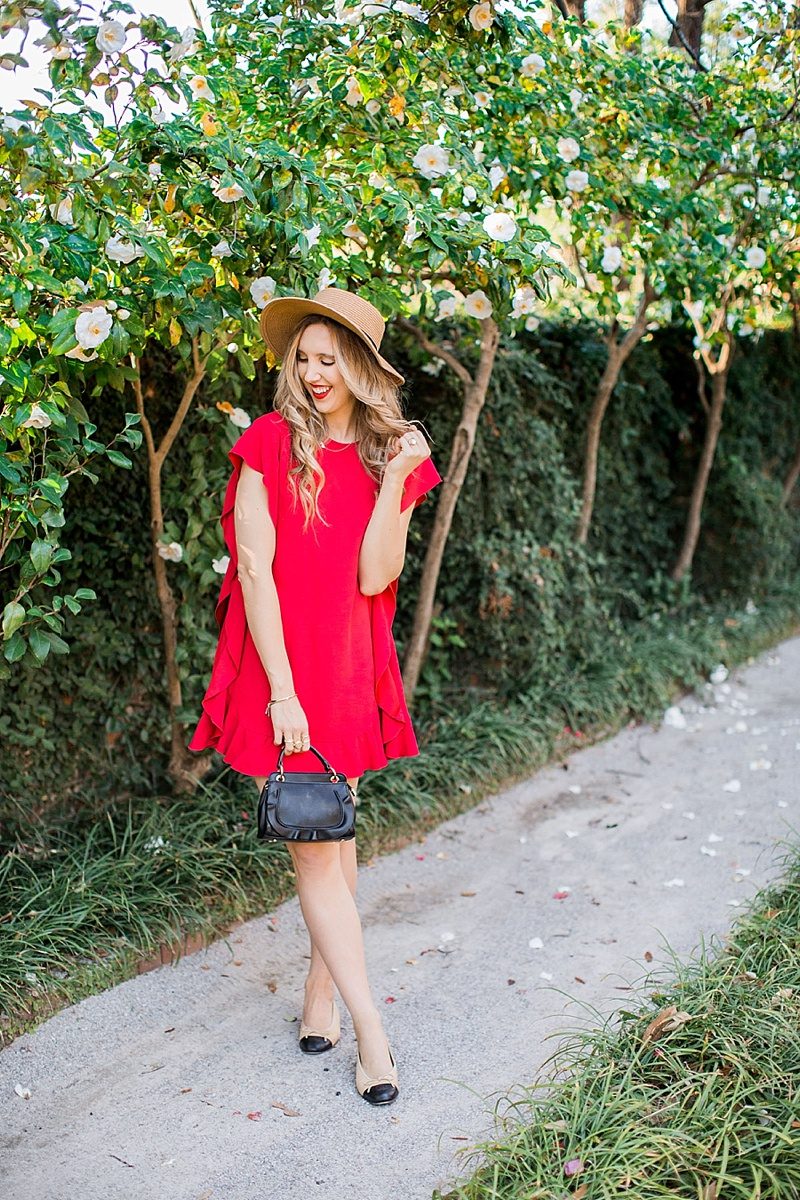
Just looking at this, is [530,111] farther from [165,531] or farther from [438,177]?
[165,531]

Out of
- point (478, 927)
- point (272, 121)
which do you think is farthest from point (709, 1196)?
point (272, 121)

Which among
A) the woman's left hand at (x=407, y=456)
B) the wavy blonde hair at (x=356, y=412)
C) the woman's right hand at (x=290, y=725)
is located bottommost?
the woman's right hand at (x=290, y=725)

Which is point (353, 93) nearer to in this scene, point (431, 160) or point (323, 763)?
point (431, 160)

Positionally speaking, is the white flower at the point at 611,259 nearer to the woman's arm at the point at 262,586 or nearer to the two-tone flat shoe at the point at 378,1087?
the woman's arm at the point at 262,586

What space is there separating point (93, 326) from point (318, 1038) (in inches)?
74.5

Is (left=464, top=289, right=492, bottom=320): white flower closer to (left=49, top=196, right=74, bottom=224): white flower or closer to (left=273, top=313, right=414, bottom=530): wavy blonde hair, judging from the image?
(left=273, top=313, right=414, bottom=530): wavy blonde hair

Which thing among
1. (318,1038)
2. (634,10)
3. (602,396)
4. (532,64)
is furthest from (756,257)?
(318,1038)

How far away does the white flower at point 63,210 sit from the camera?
2.61 metres

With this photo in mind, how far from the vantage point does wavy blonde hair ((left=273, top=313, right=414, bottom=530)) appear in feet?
8.47

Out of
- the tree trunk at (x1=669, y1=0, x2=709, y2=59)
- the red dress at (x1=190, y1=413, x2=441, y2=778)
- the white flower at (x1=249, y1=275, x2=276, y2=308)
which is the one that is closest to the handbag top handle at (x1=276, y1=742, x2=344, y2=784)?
Answer: the red dress at (x1=190, y1=413, x2=441, y2=778)

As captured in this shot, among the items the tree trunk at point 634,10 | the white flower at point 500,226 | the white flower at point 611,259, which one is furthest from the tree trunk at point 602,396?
the white flower at point 500,226

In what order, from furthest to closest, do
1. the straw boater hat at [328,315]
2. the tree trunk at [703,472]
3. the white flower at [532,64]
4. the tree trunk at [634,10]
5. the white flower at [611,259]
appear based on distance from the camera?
the tree trunk at [703,472] < the tree trunk at [634,10] < the white flower at [611,259] < the white flower at [532,64] < the straw boater hat at [328,315]

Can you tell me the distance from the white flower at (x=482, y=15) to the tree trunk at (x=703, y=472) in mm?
3938

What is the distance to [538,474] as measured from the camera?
551 centimetres
